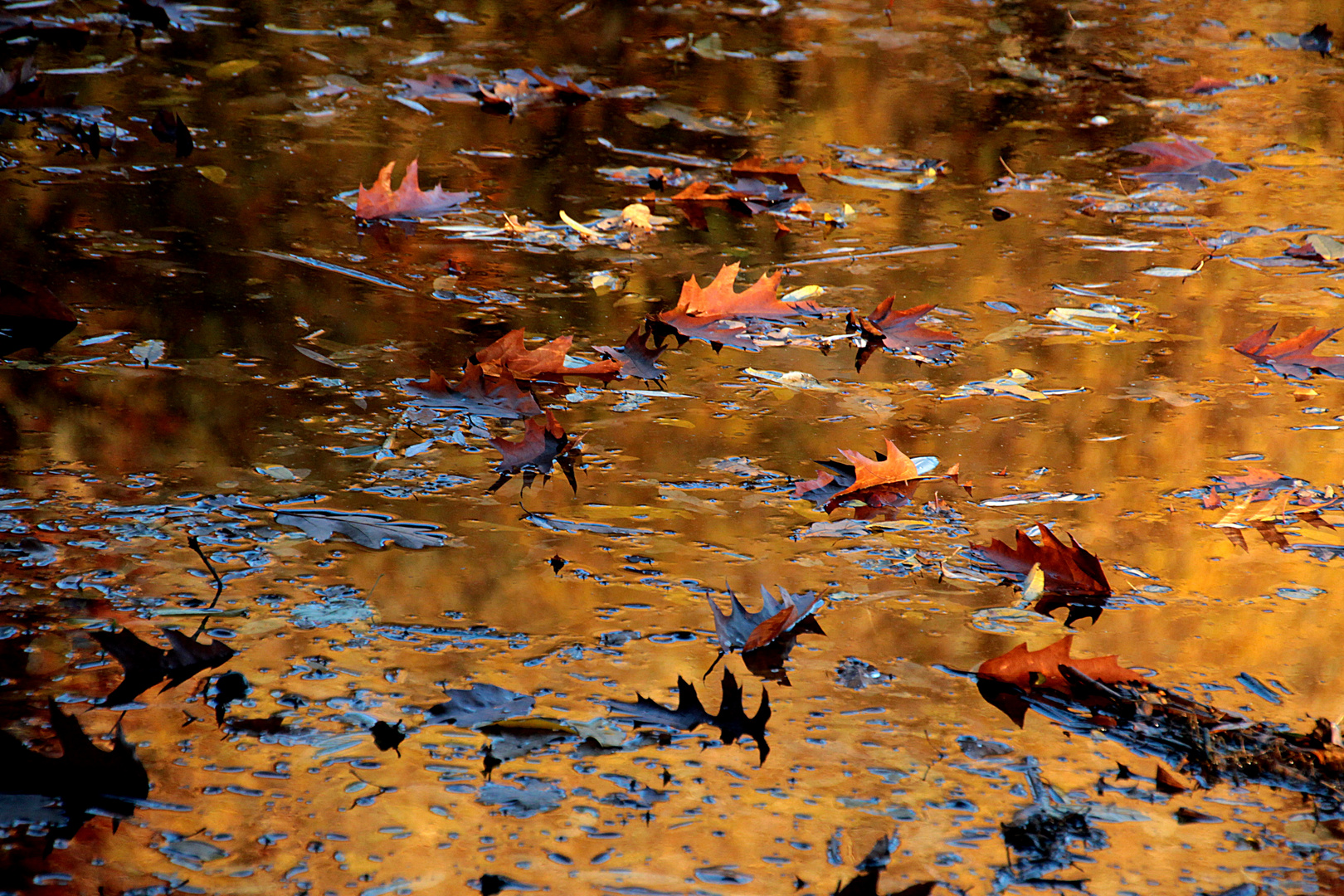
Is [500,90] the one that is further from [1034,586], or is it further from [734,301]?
[1034,586]

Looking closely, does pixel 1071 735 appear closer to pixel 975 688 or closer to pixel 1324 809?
pixel 975 688

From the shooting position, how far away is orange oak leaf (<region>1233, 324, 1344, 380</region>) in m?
2.48

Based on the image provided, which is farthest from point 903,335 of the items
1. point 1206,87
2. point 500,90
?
point 1206,87

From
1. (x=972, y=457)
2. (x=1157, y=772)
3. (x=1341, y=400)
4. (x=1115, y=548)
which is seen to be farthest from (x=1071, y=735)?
(x=1341, y=400)

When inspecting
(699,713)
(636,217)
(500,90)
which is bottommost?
(699,713)

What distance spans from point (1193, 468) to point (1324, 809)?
2.82 feet

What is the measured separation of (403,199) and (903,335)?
1.43 meters

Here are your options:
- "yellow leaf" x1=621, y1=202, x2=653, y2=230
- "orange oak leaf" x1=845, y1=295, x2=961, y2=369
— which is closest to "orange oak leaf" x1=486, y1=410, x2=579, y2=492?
"orange oak leaf" x1=845, y1=295, x2=961, y2=369

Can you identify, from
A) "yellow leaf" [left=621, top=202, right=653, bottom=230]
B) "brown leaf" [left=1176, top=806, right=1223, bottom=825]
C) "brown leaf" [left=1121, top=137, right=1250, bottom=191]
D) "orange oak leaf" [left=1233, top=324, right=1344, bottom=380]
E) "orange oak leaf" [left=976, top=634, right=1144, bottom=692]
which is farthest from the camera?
"brown leaf" [left=1121, top=137, right=1250, bottom=191]

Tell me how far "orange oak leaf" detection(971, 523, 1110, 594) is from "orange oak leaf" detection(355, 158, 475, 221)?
1983 mm

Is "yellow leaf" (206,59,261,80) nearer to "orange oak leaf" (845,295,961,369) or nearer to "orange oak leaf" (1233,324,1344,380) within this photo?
"orange oak leaf" (845,295,961,369)

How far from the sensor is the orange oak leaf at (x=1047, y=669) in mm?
1548

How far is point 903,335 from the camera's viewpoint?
2609 millimetres

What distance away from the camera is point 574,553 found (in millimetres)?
1771
